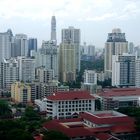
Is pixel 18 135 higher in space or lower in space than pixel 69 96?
lower

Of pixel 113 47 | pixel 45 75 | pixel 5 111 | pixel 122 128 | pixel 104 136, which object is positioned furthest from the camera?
pixel 113 47

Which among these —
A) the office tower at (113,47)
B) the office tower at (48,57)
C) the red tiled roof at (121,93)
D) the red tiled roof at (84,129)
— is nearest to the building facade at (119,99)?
the red tiled roof at (121,93)

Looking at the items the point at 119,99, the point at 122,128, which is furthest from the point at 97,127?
the point at 119,99

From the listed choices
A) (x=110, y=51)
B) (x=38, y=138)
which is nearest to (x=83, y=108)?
(x=38, y=138)

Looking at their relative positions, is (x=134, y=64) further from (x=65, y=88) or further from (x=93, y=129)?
(x=93, y=129)

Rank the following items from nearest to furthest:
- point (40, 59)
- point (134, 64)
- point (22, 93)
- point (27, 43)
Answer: point (22, 93) → point (134, 64) → point (40, 59) → point (27, 43)

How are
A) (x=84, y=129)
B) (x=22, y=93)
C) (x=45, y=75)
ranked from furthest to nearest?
1. (x=45, y=75)
2. (x=22, y=93)
3. (x=84, y=129)

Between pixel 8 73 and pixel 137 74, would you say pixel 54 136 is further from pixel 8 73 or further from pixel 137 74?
pixel 137 74
